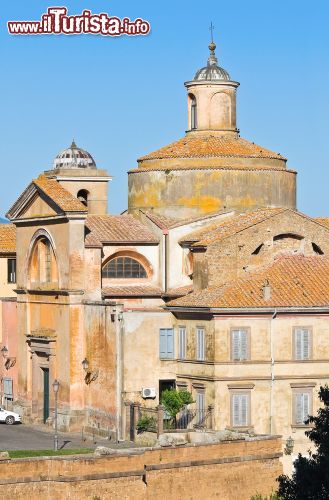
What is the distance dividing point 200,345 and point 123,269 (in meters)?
7.73

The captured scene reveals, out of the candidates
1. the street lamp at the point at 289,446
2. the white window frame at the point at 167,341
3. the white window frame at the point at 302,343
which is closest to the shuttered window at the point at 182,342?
the white window frame at the point at 167,341

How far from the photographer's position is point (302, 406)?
218 ft

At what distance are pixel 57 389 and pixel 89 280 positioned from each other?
446cm

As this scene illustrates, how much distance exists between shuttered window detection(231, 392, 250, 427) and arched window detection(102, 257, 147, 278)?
9611 mm

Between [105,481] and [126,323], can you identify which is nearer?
[105,481]

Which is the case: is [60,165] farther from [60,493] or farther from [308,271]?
[60,493]

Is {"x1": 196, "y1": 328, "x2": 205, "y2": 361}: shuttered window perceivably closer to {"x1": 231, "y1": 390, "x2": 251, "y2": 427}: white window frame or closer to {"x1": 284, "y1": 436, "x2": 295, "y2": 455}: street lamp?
{"x1": 231, "y1": 390, "x2": 251, "y2": 427}: white window frame

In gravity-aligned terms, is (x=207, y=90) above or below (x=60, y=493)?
above

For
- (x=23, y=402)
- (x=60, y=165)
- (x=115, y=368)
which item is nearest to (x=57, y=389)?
(x=115, y=368)

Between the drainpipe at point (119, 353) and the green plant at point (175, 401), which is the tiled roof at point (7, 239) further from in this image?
the green plant at point (175, 401)

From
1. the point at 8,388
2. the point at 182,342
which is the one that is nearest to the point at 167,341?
the point at 182,342

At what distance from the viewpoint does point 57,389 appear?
6969cm

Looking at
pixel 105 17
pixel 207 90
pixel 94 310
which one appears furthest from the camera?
pixel 207 90

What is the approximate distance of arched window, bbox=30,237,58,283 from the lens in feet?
243
